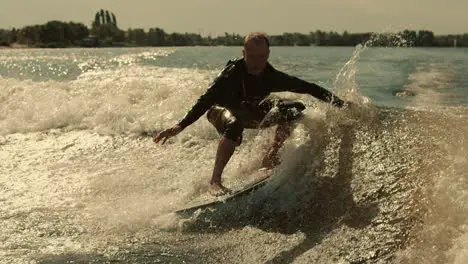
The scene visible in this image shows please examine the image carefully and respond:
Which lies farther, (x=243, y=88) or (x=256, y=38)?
(x=243, y=88)

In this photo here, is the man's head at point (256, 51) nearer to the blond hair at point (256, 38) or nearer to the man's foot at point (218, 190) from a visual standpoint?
the blond hair at point (256, 38)

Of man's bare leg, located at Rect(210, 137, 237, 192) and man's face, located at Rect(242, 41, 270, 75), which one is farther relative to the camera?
man's face, located at Rect(242, 41, 270, 75)

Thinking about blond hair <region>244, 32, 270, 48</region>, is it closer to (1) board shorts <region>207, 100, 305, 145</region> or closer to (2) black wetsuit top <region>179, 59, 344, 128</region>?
(2) black wetsuit top <region>179, 59, 344, 128</region>

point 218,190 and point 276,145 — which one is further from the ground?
point 276,145

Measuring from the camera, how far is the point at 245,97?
5719 mm

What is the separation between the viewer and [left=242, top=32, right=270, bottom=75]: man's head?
5.32 meters

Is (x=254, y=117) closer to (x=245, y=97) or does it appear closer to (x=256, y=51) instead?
(x=245, y=97)

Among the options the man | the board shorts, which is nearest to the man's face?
the man

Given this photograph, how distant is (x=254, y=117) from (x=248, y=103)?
0.17 metres

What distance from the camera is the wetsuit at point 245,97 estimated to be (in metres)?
5.46

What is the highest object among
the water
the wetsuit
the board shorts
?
the wetsuit

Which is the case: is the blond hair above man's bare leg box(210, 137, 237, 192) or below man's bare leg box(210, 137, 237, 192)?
above

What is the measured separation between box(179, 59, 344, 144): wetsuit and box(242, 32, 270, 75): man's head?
0.42 ft

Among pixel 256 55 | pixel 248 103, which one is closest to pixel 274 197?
pixel 248 103
